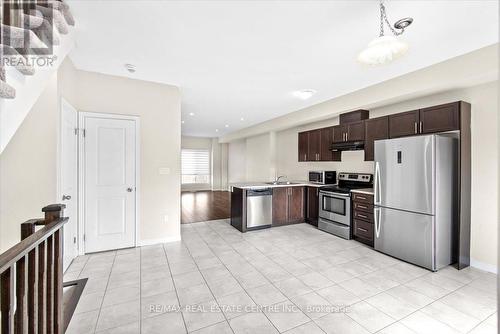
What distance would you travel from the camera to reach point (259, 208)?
459cm

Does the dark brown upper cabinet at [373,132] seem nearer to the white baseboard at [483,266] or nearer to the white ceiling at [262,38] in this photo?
the white ceiling at [262,38]

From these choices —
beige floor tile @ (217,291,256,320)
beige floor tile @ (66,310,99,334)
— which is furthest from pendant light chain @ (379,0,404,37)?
beige floor tile @ (66,310,99,334)

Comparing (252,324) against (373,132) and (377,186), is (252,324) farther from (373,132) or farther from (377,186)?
(373,132)

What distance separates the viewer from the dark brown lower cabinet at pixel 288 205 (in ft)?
15.9

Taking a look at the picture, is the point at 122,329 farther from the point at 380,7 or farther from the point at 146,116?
the point at 380,7

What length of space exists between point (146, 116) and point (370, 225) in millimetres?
4159

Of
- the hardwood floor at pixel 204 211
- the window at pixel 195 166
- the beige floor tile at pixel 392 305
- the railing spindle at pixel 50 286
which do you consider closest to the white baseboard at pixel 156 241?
the hardwood floor at pixel 204 211

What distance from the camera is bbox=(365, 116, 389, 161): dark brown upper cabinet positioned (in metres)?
3.66

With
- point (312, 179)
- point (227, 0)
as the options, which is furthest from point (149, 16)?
point (312, 179)

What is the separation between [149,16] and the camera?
205cm

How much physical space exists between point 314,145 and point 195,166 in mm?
6860

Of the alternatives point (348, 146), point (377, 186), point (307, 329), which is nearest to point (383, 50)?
point (377, 186)

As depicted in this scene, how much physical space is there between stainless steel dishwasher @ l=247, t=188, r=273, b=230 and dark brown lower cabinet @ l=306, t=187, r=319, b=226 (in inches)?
38.4

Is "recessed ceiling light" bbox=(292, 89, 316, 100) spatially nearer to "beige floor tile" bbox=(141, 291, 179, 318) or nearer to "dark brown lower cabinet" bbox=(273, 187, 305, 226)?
"dark brown lower cabinet" bbox=(273, 187, 305, 226)
